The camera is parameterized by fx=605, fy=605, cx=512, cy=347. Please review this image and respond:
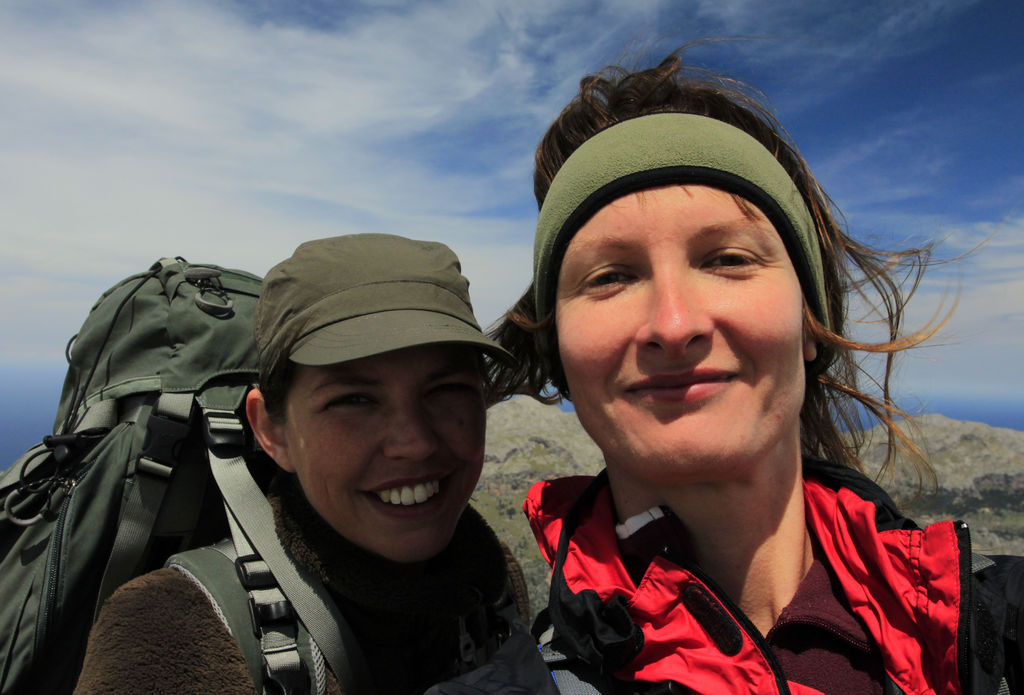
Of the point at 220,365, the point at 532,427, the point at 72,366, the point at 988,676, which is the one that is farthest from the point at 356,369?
the point at 532,427

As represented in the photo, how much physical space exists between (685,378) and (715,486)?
1.35 feet

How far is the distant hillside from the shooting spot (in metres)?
11.0

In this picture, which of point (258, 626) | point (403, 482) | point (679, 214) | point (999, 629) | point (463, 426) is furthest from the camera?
point (463, 426)

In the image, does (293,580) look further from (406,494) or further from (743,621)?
(743,621)

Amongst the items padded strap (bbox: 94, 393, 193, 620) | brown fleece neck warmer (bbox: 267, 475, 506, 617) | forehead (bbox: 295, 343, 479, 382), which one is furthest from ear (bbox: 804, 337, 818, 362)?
padded strap (bbox: 94, 393, 193, 620)

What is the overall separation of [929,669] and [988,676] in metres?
0.17

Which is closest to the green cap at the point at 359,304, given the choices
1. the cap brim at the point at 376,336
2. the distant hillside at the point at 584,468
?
the cap brim at the point at 376,336

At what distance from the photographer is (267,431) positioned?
2756 mm

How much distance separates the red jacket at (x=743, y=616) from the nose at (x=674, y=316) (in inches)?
28.1

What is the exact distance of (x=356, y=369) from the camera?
8.00ft

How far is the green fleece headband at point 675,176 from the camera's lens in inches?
82.4

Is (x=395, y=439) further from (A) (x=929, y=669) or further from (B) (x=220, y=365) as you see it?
(A) (x=929, y=669)

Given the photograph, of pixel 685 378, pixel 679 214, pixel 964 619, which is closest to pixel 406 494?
pixel 685 378

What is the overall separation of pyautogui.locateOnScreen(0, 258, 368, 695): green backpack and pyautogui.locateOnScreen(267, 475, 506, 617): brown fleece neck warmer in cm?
8
